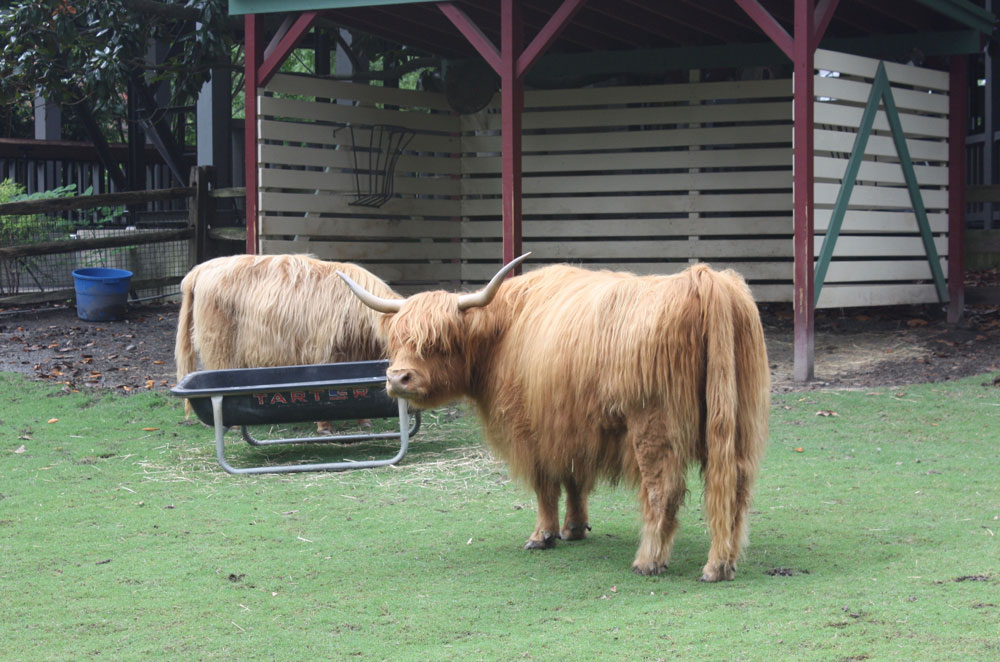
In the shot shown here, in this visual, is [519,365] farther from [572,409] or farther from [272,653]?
[272,653]

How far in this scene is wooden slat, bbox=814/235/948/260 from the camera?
9.74 metres

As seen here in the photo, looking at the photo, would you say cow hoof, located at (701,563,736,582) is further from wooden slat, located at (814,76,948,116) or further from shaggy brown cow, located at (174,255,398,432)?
wooden slat, located at (814,76,948,116)

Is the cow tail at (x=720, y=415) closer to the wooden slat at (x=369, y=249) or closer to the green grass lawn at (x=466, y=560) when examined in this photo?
the green grass lawn at (x=466, y=560)

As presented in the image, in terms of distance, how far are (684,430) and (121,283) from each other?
8999mm

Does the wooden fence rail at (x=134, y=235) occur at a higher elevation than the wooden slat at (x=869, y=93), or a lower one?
lower

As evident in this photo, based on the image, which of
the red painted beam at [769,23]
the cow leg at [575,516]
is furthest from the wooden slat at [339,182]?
the cow leg at [575,516]

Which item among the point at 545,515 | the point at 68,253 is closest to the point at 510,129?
the point at 545,515

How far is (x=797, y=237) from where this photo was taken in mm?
8523

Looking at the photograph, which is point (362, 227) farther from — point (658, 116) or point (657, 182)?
point (658, 116)

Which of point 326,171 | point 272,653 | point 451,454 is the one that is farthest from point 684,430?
point 326,171

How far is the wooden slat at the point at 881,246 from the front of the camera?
9.74 m

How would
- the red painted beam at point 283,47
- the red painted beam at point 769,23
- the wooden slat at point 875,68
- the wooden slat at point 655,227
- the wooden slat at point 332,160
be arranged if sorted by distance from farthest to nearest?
1. the wooden slat at point 655,227
2. the wooden slat at point 332,160
3. the red painted beam at point 283,47
4. the wooden slat at point 875,68
5. the red painted beam at point 769,23

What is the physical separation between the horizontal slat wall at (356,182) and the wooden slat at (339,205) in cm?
1

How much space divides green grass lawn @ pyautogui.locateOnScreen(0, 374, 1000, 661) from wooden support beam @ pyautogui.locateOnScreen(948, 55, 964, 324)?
4.15m
